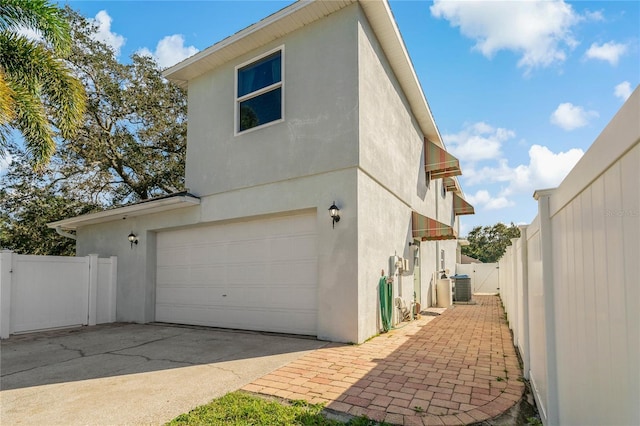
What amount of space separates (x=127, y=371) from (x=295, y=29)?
8.05 m

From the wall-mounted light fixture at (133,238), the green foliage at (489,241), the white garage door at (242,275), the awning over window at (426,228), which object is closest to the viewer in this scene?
the white garage door at (242,275)

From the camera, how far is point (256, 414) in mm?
3990

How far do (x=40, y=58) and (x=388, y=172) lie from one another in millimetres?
10220

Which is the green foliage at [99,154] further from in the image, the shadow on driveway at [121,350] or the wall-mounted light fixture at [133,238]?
the shadow on driveway at [121,350]

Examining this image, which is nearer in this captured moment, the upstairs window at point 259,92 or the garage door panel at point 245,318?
the garage door panel at point 245,318

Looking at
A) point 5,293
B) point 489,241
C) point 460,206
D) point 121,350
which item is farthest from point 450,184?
point 489,241

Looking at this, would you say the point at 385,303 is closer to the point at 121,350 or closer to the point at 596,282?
the point at 121,350

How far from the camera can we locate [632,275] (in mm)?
1555

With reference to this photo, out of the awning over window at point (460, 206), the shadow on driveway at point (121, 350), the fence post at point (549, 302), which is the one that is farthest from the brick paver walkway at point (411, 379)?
the awning over window at point (460, 206)

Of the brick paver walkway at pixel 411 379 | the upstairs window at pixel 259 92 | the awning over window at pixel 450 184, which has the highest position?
the upstairs window at pixel 259 92

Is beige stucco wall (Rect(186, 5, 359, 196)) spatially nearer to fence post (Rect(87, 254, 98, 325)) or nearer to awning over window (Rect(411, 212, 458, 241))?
fence post (Rect(87, 254, 98, 325))

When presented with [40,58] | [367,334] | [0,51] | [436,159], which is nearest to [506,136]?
[436,159]

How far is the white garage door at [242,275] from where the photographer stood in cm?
853

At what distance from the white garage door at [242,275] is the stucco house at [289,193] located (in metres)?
0.03
